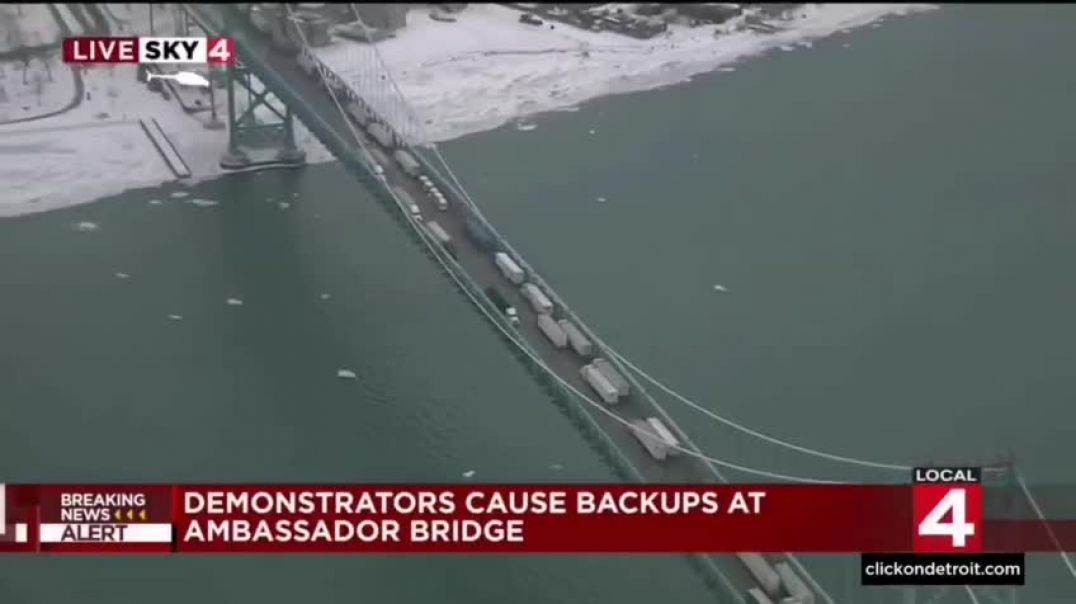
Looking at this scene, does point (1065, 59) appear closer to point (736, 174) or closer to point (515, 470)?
point (736, 174)

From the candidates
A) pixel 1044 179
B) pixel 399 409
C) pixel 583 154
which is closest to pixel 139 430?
pixel 399 409

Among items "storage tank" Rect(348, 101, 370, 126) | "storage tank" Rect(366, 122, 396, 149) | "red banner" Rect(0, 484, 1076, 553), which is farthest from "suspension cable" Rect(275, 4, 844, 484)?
"red banner" Rect(0, 484, 1076, 553)

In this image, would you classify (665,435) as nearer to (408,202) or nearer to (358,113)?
(408,202)

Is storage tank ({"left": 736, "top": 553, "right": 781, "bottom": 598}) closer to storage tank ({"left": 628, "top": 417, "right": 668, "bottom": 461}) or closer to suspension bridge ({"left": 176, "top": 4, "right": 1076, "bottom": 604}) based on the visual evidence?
suspension bridge ({"left": 176, "top": 4, "right": 1076, "bottom": 604})

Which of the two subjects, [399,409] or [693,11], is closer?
[399,409]

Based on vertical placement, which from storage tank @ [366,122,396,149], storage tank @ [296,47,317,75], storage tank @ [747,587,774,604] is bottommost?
storage tank @ [747,587,774,604]

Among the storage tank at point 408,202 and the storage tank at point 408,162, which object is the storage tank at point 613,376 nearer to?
the storage tank at point 408,202
